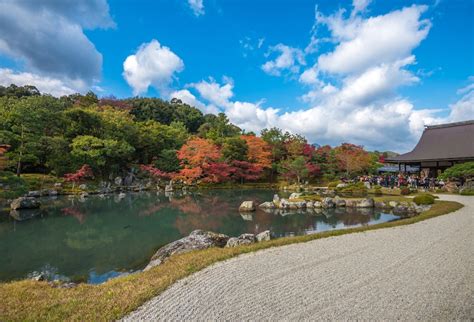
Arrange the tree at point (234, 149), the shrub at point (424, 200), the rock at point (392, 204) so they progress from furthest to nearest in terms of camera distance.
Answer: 1. the tree at point (234, 149)
2. the rock at point (392, 204)
3. the shrub at point (424, 200)

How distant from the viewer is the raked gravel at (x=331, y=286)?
9.71 ft

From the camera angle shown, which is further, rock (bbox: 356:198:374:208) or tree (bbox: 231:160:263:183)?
tree (bbox: 231:160:263:183)

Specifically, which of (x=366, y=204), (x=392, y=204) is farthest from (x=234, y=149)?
(x=392, y=204)

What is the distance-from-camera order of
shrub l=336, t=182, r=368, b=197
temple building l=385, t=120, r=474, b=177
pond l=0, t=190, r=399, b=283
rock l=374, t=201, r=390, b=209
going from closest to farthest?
pond l=0, t=190, r=399, b=283 < rock l=374, t=201, r=390, b=209 < temple building l=385, t=120, r=474, b=177 < shrub l=336, t=182, r=368, b=197

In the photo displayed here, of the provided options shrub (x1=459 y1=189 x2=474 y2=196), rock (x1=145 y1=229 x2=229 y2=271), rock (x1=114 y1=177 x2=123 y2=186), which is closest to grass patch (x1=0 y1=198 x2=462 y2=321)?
rock (x1=145 y1=229 x2=229 y2=271)

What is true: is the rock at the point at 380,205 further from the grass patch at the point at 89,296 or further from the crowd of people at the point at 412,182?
the grass patch at the point at 89,296

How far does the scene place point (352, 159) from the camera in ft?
89.9

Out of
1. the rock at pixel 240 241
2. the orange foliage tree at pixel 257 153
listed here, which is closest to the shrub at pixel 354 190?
the orange foliage tree at pixel 257 153

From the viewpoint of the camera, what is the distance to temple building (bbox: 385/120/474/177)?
19.5 metres

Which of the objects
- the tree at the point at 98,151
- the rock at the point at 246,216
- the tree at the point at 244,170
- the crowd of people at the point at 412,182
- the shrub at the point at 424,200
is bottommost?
the rock at the point at 246,216

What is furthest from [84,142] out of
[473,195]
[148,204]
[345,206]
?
[473,195]

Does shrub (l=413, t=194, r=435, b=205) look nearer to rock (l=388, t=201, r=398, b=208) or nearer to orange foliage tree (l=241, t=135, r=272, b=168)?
rock (l=388, t=201, r=398, b=208)

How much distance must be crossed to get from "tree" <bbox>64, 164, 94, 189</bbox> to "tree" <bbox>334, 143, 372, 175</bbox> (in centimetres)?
2386

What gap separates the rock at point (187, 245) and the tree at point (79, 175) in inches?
725
